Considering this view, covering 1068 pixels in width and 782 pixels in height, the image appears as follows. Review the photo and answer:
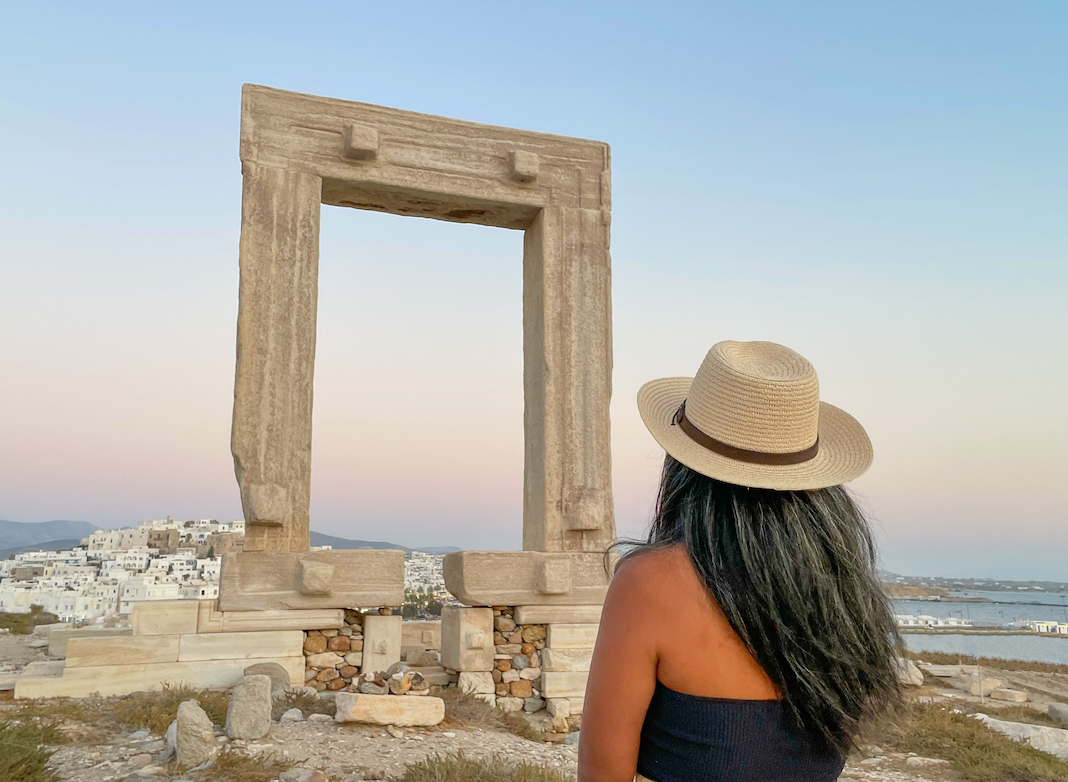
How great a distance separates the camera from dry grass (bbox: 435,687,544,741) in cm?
656

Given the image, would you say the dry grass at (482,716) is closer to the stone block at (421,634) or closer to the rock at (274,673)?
the rock at (274,673)

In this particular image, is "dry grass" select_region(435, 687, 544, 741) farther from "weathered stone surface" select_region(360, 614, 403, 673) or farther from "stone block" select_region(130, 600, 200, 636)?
"stone block" select_region(130, 600, 200, 636)

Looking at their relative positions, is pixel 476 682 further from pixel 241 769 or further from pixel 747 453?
pixel 747 453

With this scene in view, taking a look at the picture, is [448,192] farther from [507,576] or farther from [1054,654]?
[1054,654]

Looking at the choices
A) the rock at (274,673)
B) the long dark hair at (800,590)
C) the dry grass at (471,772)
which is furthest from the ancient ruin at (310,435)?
the long dark hair at (800,590)

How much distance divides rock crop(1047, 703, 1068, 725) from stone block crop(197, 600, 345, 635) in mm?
7797

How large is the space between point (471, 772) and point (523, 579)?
124 inches

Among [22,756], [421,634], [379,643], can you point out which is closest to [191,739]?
[22,756]

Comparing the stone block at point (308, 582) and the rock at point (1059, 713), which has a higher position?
the stone block at point (308, 582)

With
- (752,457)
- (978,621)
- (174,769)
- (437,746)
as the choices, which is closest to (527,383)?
(437,746)

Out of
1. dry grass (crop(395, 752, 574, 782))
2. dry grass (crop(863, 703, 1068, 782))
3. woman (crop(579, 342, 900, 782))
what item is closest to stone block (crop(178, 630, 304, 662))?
dry grass (crop(395, 752, 574, 782))

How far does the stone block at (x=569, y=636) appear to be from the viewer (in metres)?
7.78

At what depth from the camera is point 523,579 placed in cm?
777

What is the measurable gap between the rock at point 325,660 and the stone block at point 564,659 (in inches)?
71.9
